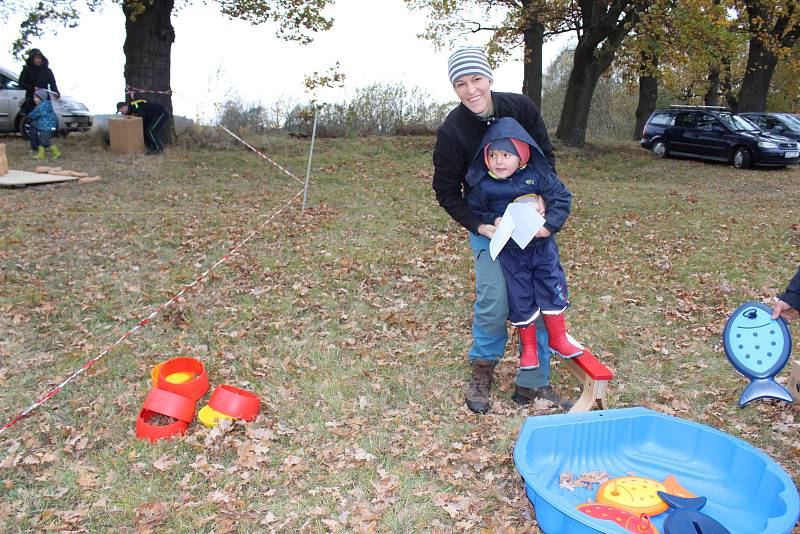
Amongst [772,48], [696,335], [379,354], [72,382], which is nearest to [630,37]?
[772,48]

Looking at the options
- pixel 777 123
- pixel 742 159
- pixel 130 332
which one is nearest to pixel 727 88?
pixel 777 123

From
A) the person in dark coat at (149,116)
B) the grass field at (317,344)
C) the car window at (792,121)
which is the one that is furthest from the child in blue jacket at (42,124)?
the car window at (792,121)

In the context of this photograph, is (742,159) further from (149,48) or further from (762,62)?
(149,48)

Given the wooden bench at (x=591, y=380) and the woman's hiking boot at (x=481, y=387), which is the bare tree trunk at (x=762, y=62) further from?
the woman's hiking boot at (x=481, y=387)

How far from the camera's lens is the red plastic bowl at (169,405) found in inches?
142

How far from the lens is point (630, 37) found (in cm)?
1516

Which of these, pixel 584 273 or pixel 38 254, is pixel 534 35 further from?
pixel 38 254

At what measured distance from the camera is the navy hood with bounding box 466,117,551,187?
10.7 feet

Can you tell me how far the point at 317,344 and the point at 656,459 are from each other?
2.52 metres

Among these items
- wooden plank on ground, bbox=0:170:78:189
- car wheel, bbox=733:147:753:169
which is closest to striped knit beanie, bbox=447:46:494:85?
wooden plank on ground, bbox=0:170:78:189

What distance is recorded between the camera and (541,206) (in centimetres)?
341

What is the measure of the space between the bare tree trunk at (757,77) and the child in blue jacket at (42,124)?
18815mm

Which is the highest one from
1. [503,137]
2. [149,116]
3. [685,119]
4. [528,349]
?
[685,119]

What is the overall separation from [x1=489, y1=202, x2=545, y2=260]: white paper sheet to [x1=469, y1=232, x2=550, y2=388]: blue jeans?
24cm
